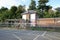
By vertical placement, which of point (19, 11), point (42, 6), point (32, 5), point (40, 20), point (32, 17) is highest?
point (32, 5)

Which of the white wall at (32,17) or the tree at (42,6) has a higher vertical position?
the tree at (42,6)

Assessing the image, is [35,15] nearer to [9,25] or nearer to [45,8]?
[9,25]

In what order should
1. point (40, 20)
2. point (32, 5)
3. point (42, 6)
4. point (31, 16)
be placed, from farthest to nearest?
point (32, 5)
point (42, 6)
point (31, 16)
point (40, 20)

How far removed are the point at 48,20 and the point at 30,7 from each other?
23.0 metres

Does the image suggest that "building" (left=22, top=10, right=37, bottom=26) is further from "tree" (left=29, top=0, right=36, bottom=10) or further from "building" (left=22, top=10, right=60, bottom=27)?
"tree" (left=29, top=0, right=36, bottom=10)

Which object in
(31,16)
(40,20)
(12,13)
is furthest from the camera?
(12,13)

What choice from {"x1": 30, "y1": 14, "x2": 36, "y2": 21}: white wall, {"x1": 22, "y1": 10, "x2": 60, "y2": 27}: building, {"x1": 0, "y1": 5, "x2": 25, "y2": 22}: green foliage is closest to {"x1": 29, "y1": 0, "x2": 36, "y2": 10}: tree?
{"x1": 0, "y1": 5, "x2": 25, "y2": 22}: green foliage

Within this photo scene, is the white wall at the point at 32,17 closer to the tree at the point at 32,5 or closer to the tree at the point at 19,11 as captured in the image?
the tree at the point at 19,11

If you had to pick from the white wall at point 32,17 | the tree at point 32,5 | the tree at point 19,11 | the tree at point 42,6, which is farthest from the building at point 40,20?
the tree at point 32,5

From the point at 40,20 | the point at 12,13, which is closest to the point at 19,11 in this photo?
the point at 12,13

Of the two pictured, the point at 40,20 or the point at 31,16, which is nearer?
the point at 40,20

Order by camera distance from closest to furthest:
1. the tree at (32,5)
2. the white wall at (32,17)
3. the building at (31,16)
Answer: the building at (31,16) → the white wall at (32,17) → the tree at (32,5)

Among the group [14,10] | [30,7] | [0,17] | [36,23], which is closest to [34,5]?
[30,7]

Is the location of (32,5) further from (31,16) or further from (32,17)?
(32,17)
